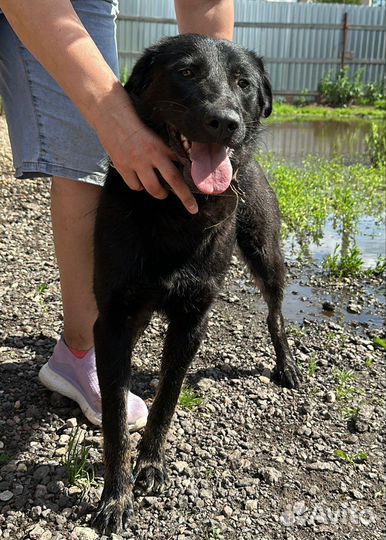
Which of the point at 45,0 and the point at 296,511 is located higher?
the point at 45,0

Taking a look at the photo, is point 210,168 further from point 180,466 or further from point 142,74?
point 180,466

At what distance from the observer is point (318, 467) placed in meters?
2.67

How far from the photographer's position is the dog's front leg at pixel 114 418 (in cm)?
228

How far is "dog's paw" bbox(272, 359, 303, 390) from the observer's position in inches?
130

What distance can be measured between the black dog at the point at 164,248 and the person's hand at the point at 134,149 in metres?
0.12

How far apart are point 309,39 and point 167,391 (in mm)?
16809

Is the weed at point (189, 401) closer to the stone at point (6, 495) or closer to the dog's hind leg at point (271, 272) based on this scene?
the dog's hind leg at point (271, 272)

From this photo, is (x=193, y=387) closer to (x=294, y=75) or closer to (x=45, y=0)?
(x=45, y=0)

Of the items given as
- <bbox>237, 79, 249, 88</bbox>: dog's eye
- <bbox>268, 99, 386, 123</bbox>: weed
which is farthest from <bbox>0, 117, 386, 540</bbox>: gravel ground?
<bbox>268, 99, 386, 123</bbox>: weed

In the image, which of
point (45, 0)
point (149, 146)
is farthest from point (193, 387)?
point (45, 0)

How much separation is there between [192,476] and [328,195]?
185 inches

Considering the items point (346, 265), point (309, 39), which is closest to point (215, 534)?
point (346, 265)

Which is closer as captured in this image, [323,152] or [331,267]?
[331,267]

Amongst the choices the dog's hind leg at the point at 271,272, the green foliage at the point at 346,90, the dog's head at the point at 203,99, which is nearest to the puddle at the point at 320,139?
the green foliage at the point at 346,90
